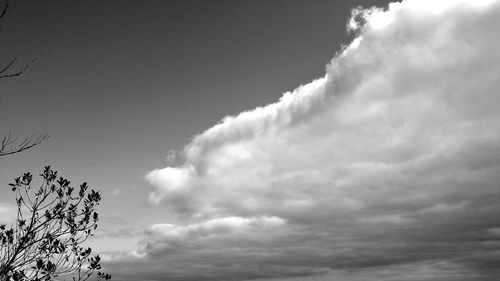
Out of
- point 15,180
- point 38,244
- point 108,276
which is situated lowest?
point 108,276

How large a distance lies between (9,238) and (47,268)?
2337 millimetres

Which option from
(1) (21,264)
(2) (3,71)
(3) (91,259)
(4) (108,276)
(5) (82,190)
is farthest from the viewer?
(4) (108,276)

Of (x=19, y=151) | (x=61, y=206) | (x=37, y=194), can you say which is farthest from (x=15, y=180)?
(x=19, y=151)

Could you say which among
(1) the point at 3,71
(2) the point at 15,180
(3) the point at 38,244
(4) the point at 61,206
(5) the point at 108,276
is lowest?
(5) the point at 108,276

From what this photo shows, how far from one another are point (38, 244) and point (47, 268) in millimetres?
1675

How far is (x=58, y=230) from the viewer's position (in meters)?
19.8

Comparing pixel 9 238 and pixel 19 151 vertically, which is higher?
pixel 19 151

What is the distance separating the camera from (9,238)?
20094mm

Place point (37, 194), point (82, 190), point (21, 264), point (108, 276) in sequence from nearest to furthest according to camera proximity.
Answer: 1. point (21, 264)
2. point (37, 194)
3. point (82, 190)
4. point (108, 276)

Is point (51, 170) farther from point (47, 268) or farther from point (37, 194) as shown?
point (47, 268)

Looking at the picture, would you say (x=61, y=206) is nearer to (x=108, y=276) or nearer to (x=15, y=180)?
(x=15, y=180)

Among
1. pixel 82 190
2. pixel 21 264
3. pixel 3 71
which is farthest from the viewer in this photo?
pixel 82 190

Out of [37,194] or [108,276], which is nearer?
[37,194]

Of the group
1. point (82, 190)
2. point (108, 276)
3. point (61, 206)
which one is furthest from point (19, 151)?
point (108, 276)
